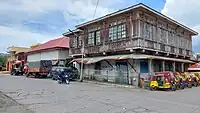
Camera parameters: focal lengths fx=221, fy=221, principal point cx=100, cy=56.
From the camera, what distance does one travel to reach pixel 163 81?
18.9 m

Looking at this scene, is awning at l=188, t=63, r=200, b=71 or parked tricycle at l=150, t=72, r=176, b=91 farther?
awning at l=188, t=63, r=200, b=71

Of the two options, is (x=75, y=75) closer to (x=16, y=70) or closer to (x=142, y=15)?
(x=142, y=15)

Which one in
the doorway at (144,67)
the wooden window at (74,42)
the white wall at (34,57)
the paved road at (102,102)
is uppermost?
the wooden window at (74,42)

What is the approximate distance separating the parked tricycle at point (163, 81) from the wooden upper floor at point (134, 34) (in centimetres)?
370

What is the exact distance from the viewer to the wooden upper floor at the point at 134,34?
2233 cm

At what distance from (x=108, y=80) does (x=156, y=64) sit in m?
5.79

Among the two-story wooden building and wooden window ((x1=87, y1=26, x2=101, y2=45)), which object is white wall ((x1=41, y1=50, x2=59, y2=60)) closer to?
the two-story wooden building

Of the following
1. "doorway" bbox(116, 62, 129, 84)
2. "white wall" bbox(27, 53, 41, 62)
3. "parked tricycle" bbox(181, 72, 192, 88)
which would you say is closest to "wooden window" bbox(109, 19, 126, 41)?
"doorway" bbox(116, 62, 129, 84)

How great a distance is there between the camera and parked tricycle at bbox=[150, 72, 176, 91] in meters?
18.8

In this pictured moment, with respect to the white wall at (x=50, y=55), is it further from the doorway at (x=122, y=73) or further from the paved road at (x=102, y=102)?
the paved road at (x=102, y=102)

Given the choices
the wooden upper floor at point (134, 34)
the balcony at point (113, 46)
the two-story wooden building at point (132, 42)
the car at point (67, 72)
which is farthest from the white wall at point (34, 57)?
the balcony at point (113, 46)

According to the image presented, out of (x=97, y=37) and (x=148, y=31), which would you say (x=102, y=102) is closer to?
(x=148, y=31)

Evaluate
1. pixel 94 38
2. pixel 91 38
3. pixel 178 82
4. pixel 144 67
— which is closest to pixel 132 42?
pixel 144 67

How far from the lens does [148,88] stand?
65.3ft
